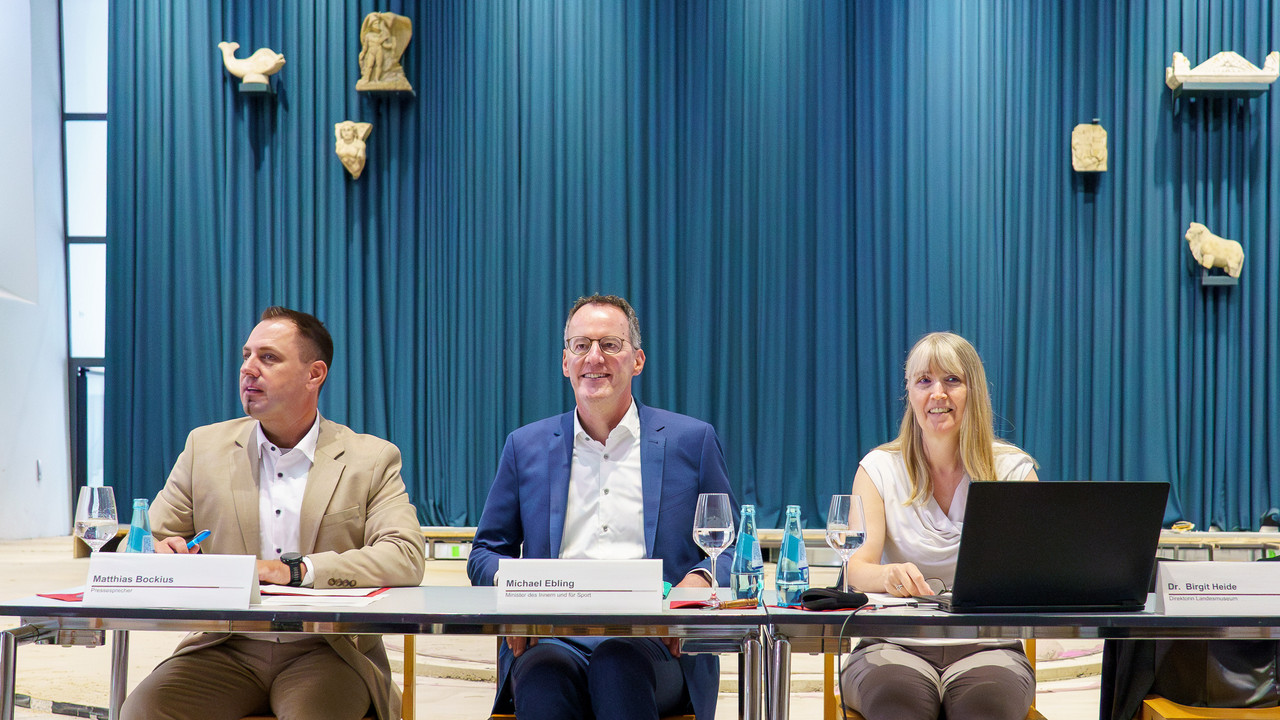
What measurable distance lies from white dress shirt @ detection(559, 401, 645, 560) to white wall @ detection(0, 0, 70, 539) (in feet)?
22.0

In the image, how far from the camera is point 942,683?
6.68 feet

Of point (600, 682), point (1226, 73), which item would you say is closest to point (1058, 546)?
point (600, 682)

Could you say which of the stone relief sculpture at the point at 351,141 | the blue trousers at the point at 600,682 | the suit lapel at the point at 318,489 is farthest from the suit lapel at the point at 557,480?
the stone relief sculpture at the point at 351,141

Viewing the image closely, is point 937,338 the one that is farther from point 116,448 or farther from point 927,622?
point 116,448

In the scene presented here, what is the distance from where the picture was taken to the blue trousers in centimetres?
187

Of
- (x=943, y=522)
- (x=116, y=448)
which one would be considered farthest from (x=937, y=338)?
(x=116, y=448)

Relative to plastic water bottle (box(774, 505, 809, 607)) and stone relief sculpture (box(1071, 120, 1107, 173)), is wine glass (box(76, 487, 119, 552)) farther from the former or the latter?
stone relief sculpture (box(1071, 120, 1107, 173))

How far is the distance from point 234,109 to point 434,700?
499cm

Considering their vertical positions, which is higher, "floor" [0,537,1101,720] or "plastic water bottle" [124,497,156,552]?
"plastic water bottle" [124,497,156,552]

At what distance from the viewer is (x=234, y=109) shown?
719 cm

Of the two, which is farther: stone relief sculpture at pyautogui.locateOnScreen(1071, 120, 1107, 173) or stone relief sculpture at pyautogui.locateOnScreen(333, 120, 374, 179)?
stone relief sculpture at pyautogui.locateOnScreen(333, 120, 374, 179)

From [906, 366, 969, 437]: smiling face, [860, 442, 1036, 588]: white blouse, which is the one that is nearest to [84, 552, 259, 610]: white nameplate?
[860, 442, 1036, 588]: white blouse

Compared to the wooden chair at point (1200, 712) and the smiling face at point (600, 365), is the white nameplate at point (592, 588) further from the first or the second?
the wooden chair at point (1200, 712)

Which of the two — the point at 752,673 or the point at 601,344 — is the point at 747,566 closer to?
→ the point at 752,673
